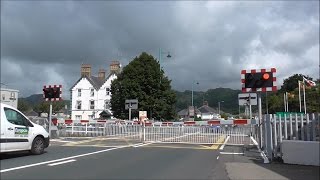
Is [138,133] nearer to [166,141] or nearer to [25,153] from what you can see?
[166,141]

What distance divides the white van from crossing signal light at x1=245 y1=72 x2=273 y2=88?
8306 mm

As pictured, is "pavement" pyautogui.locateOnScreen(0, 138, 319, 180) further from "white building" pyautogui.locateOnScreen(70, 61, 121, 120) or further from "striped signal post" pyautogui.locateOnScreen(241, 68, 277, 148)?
"white building" pyautogui.locateOnScreen(70, 61, 121, 120)

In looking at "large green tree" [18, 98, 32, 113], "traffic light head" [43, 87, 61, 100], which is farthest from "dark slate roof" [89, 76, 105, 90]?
"traffic light head" [43, 87, 61, 100]

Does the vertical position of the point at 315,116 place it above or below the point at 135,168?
above

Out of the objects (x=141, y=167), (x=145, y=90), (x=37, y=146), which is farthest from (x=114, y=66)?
(x=141, y=167)

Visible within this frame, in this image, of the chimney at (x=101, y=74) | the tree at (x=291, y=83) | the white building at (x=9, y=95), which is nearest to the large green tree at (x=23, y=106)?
the chimney at (x=101, y=74)

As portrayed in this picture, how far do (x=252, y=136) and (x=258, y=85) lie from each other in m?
9.64

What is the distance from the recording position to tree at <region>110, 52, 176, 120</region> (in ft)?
191

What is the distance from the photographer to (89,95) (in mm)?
89875

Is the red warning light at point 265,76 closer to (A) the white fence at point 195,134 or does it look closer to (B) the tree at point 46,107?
(A) the white fence at point 195,134

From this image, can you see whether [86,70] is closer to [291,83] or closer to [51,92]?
[291,83]

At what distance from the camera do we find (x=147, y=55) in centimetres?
6319

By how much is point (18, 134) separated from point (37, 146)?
1.26 metres

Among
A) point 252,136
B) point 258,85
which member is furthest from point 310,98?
point 258,85
